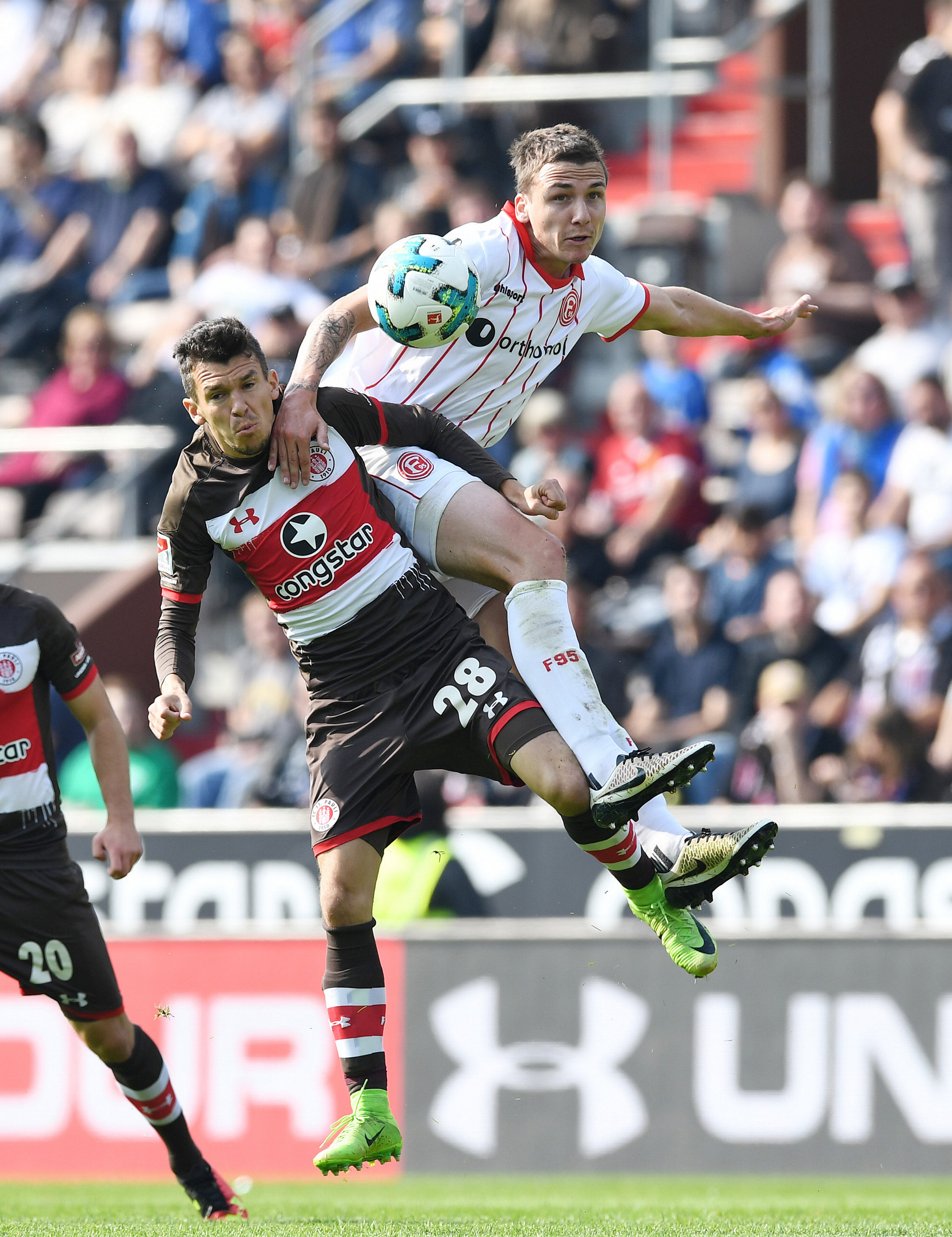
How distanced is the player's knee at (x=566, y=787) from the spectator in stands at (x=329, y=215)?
7754 millimetres

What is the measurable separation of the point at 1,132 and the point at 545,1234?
12.1 m

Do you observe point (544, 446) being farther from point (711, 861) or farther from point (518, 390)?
point (711, 861)

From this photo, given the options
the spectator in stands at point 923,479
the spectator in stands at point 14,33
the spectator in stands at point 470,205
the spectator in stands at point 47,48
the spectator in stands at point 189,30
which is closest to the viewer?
the spectator in stands at point 923,479

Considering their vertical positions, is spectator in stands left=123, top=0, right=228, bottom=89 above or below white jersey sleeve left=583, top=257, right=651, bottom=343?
above

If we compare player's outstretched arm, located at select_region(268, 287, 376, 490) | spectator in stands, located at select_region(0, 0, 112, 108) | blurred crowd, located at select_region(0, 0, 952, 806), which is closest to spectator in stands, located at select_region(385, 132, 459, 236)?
blurred crowd, located at select_region(0, 0, 952, 806)

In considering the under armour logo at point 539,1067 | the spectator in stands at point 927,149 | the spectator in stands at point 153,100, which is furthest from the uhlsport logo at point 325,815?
the spectator in stands at point 153,100

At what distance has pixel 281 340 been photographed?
39.0 feet

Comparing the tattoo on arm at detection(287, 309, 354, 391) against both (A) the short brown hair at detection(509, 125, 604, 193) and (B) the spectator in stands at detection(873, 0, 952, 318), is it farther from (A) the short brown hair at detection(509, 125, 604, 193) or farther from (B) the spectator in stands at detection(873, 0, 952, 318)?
(B) the spectator in stands at detection(873, 0, 952, 318)

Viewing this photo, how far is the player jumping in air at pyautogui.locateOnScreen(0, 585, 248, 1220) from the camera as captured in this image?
7.11 m

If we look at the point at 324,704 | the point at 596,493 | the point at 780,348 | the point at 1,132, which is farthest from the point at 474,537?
the point at 1,132

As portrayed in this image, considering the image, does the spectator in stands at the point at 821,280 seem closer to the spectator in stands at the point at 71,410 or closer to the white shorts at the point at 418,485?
the spectator in stands at the point at 71,410

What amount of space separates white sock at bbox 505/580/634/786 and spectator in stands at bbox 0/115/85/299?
9458mm

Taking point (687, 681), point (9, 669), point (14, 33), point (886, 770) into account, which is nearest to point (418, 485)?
point (9, 669)

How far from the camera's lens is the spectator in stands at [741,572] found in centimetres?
1128
